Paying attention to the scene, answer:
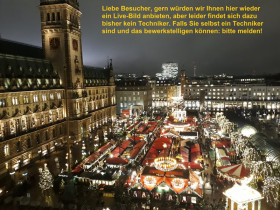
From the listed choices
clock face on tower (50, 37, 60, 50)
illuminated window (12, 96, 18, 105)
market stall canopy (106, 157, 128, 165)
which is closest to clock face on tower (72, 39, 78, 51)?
clock face on tower (50, 37, 60, 50)

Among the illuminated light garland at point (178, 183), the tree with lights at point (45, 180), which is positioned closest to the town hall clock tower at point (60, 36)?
the tree with lights at point (45, 180)

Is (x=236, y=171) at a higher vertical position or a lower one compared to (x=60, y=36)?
lower

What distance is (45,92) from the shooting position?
Result: 50.2m

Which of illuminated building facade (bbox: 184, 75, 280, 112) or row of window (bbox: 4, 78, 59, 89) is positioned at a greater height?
row of window (bbox: 4, 78, 59, 89)

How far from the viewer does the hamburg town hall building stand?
4062cm

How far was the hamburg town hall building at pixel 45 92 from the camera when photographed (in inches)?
1599

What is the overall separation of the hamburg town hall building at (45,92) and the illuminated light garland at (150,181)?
20.0 meters

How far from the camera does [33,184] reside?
35.0 metres

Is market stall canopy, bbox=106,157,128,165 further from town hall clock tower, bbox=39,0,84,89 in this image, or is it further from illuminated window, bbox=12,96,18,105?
town hall clock tower, bbox=39,0,84,89

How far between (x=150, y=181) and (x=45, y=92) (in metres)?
32.8

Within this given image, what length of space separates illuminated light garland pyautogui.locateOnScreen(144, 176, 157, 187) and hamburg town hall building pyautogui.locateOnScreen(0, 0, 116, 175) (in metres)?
20.0

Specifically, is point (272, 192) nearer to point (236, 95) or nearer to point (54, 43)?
point (54, 43)

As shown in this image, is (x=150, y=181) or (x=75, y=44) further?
(x=75, y=44)

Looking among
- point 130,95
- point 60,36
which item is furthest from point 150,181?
point 130,95
